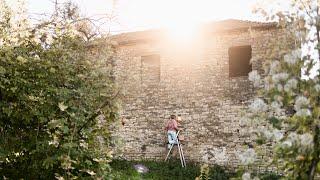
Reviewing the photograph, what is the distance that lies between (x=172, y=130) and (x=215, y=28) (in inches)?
169

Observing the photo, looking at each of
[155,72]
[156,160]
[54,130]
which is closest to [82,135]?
[54,130]

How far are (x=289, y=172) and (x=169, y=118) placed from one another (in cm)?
1464

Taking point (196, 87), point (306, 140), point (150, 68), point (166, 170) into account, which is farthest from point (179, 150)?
point (306, 140)

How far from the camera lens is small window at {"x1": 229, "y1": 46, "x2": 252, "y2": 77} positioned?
19.6 metres

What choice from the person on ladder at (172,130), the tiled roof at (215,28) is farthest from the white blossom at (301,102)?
the person on ladder at (172,130)

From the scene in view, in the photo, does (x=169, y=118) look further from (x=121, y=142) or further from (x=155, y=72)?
(x=121, y=142)

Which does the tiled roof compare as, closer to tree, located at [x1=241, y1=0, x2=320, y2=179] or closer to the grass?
the grass

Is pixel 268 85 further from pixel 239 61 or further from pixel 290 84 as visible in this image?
pixel 239 61

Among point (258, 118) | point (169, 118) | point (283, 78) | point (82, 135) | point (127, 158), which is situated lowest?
point (127, 158)

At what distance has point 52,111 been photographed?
8250mm

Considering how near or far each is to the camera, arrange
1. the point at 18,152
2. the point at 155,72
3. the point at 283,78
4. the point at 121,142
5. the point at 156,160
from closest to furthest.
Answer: the point at 283,78 < the point at 18,152 < the point at 121,142 < the point at 156,160 < the point at 155,72

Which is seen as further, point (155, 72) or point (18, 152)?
point (155, 72)

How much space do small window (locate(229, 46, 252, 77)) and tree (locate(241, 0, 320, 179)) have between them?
47.7ft

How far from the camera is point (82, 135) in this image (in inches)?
335
